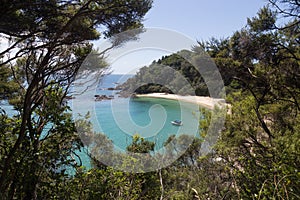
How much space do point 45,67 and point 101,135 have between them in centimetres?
103

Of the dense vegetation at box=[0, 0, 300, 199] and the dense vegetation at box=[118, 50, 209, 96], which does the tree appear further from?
the dense vegetation at box=[118, 50, 209, 96]

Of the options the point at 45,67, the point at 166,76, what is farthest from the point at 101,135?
the point at 166,76

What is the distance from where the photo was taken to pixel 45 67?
235 centimetres

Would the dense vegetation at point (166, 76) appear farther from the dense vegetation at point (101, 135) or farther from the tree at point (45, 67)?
the tree at point (45, 67)

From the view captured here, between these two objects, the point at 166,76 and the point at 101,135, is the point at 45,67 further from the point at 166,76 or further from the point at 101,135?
the point at 166,76

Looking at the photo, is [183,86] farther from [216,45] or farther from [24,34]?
[24,34]

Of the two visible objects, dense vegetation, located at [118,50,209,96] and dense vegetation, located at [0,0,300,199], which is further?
dense vegetation, located at [118,50,209,96]

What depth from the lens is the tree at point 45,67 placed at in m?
1.26

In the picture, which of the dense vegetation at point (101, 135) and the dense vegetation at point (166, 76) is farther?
the dense vegetation at point (166, 76)

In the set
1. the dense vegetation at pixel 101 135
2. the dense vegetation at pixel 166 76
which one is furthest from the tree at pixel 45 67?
the dense vegetation at pixel 166 76

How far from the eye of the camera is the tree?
49.7 inches

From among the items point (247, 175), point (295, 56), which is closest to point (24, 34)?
point (247, 175)

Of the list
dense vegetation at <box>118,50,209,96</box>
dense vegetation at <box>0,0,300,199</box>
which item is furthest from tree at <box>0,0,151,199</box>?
dense vegetation at <box>118,50,209,96</box>

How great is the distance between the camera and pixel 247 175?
1276mm
